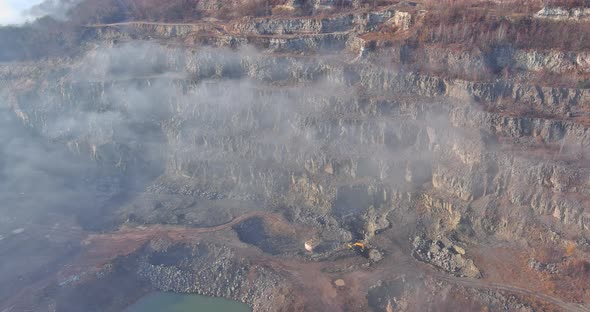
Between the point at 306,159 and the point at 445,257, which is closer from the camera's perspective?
the point at 445,257

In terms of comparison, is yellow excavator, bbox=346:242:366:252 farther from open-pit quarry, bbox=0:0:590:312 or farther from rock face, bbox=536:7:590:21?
rock face, bbox=536:7:590:21

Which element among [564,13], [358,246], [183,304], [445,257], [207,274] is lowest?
[183,304]

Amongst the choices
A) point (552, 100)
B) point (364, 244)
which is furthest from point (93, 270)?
point (552, 100)

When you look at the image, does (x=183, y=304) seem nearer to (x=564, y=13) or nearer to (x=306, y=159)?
(x=306, y=159)

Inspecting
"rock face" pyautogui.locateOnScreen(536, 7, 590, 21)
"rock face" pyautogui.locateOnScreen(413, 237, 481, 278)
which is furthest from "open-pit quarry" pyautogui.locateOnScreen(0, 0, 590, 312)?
"rock face" pyautogui.locateOnScreen(536, 7, 590, 21)

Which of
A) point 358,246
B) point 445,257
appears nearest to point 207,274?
point 358,246

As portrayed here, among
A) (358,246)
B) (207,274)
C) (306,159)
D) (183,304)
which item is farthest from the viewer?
(306,159)

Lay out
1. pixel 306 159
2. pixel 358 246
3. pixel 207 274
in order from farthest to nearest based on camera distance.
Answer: pixel 306 159 → pixel 358 246 → pixel 207 274
